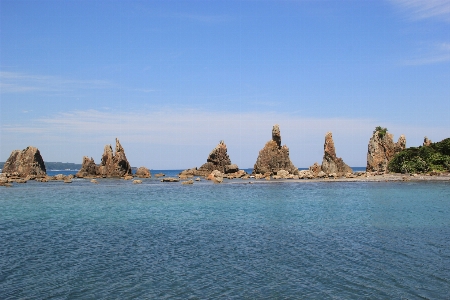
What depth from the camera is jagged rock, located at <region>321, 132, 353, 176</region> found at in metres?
135

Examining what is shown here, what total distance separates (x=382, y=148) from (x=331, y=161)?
16496 mm

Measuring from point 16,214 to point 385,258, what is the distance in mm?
34871

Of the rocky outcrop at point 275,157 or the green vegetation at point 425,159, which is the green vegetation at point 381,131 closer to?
the green vegetation at point 425,159

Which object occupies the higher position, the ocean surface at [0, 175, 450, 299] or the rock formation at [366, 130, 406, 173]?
the rock formation at [366, 130, 406, 173]

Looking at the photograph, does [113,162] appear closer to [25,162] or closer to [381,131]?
[25,162]

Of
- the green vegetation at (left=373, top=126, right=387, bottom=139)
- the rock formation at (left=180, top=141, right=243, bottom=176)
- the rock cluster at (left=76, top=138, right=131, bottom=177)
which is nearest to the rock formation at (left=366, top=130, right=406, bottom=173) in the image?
the green vegetation at (left=373, top=126, right=387, bottom=139)

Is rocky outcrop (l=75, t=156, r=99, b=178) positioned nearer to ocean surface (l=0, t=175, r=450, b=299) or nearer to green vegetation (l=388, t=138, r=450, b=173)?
green vegetation (l=388, t=138, r=450, b=173)

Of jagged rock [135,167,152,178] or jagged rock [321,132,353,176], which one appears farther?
jagged rock [135,167,152,178]

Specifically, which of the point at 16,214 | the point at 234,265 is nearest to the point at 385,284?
the point at 234,265

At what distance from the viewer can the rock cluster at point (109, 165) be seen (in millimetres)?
136087

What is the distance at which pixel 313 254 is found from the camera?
22188mm

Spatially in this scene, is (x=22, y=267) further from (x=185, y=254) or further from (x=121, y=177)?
(x=121, y=177)

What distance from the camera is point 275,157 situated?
452ft

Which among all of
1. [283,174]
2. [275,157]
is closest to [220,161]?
[275,157]
